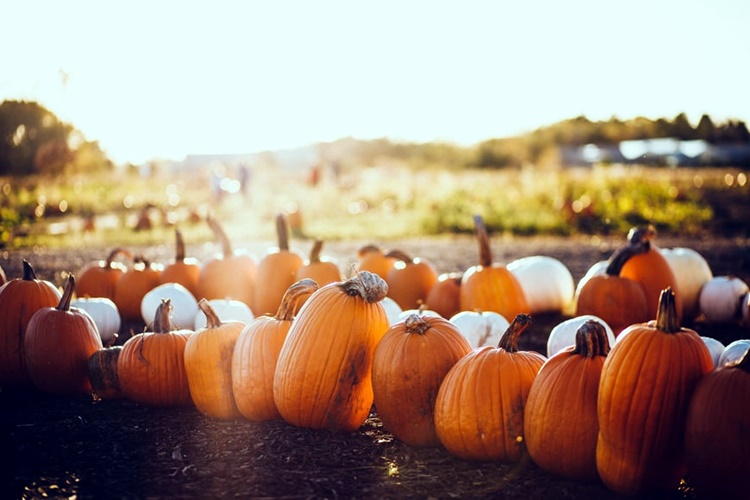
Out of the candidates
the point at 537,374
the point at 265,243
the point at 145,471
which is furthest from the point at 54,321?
the point at 265,243

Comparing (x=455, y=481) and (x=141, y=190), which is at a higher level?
(x=141, y=190)

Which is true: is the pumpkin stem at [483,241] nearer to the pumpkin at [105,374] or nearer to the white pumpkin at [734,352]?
the white pumpkin at [734,352]

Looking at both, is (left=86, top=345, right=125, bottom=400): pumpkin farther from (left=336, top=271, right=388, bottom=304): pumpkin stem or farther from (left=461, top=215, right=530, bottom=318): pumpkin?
(left=461, top=215, right=530, bottom=318): pumpkin

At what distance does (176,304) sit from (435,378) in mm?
3234

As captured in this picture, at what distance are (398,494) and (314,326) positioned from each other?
3.66 feet

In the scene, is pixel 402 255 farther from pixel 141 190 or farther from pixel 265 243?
pixel 141 190

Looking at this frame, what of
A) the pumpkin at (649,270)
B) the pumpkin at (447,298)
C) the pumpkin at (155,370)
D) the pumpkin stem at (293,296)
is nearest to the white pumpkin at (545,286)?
the pumpkin at (649,270)

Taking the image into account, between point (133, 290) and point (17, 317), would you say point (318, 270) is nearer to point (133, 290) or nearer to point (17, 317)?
point (133, 290)

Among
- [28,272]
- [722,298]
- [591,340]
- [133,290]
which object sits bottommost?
[722,298]

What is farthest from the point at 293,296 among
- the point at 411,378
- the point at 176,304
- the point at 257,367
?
the point at 176,304

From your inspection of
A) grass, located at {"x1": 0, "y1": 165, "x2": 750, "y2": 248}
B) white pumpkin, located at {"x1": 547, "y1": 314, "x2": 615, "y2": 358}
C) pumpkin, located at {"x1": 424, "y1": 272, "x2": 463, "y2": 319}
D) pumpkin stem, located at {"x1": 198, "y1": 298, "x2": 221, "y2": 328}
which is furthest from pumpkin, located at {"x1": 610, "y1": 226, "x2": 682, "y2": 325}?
grass, located at {"x1": 0, "y1": 165, "x2": 750, "y2": 248}

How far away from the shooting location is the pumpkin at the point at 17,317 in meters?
5.00

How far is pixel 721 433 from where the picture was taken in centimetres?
307

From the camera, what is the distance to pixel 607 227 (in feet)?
53.6
